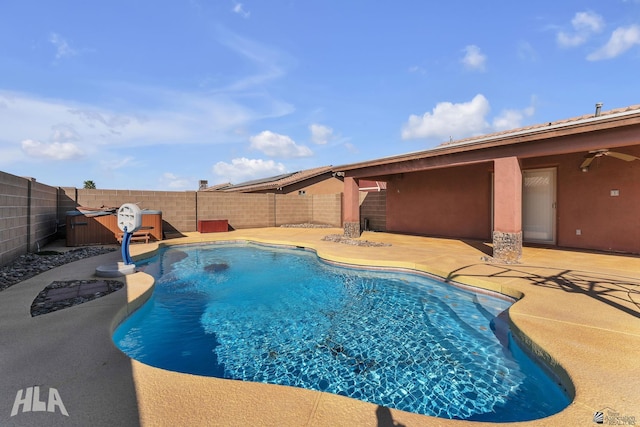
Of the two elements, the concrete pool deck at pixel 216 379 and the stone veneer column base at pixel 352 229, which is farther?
the stone veneer column base at pixel 352 229

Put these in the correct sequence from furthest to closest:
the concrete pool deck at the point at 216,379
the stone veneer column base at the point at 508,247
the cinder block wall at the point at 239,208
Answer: the cinder block wall at the point at 239,208 < the stone veneer column base at the point at 508,247 < the concrete pool deck at the point at 216,379

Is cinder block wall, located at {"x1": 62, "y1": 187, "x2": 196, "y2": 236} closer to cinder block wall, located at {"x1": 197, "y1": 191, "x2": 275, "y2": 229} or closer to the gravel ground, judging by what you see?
cinder block wall, located at {"x1": 197, "y1": 191, "x2": 275, "y2": 229}

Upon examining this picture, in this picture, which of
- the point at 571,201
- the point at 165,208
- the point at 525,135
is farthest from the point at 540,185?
the point at 165,208

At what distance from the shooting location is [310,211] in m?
21.5

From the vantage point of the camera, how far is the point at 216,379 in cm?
287

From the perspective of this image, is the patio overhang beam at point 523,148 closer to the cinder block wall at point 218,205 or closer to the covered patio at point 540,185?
the covered patio at point 540,185

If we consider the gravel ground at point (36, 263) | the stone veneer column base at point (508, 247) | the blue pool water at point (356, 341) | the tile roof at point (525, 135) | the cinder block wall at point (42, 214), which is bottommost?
the blue pool water at point (356, 341)

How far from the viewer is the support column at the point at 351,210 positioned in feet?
46.0

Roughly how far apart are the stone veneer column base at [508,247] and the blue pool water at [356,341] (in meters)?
2.65

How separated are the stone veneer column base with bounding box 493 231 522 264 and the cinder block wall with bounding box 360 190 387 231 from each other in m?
8.50

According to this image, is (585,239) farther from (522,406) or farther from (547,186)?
(522,406)

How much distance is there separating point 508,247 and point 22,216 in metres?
13.8

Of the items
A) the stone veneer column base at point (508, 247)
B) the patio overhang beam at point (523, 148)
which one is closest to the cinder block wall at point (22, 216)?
the patio overhang beam at point (523, 148)

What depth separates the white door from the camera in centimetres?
1064
